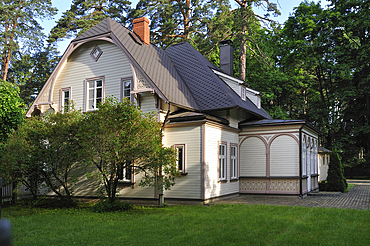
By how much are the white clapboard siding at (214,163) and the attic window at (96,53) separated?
278 inches

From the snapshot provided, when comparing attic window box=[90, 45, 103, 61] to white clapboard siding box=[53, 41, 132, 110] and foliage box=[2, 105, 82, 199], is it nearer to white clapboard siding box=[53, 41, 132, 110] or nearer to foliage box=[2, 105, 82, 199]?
white clapboard siding box=[53, 41, 132, 110]

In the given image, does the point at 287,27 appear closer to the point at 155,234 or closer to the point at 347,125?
the point at 347,125

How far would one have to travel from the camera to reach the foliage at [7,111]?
69.1 ft

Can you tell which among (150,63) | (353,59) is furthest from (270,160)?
(353,59)

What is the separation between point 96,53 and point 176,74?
448cm

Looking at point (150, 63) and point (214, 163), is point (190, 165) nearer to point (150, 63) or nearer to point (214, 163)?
point (214, 163)

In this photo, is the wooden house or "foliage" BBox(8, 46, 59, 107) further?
"foliage" BBox(8, 46, 59, 107)

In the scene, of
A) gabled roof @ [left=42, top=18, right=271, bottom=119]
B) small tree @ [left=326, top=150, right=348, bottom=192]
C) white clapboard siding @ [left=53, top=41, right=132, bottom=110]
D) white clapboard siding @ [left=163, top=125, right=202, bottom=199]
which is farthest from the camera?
small tree @ [left=326, top=150, right=348, bottom=192]

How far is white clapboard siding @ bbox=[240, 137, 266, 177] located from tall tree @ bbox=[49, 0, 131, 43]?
2134 centimetres

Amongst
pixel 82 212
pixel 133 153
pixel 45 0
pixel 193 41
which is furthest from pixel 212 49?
pixel 45 0

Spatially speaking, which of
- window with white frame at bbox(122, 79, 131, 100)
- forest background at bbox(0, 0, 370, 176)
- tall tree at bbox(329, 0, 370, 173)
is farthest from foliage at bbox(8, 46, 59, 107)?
tall tree at bbox(329, 0, 370, 173)

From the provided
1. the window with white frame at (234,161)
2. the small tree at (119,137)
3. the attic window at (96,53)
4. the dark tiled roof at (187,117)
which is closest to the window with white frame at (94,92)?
the attic window at (96,53)

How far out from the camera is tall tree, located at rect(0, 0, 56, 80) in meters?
32.2

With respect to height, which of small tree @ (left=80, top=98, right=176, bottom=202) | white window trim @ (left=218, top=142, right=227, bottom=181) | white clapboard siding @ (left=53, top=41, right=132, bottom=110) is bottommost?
white window trim @ (left=218, top=142, right=227, bottom=181)
